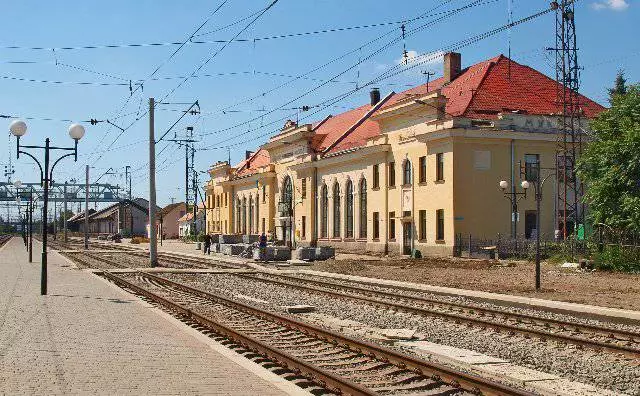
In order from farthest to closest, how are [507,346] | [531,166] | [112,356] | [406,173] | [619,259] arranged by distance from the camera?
[406,173] → [531,166] → [619,259] → [507,346] → [112,356]

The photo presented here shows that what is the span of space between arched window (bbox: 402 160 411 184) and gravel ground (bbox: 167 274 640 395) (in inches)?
1112

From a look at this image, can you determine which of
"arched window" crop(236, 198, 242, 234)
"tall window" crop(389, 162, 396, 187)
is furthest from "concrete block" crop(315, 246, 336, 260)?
"arched window" crop(236, 198, 242, 234)

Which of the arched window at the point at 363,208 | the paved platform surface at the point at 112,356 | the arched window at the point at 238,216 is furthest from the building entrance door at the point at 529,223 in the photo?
the arched window at the point at 238,216

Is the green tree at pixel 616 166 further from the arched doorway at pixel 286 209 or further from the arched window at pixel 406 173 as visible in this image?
the arched doorway at pixel 286 209

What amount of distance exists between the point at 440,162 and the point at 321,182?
18.1 metres

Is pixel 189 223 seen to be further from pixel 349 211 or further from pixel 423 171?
pixel 423 171

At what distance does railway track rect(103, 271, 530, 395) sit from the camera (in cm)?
927

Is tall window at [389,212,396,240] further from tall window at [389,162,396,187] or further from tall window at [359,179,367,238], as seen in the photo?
tall window at [359,179,367,238]

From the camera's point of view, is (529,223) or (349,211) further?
(349,211)

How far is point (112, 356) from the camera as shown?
10883 millimetres

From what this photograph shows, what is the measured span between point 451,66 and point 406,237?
527 inches

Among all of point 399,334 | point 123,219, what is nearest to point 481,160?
point 399,334

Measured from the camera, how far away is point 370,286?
27.4 m

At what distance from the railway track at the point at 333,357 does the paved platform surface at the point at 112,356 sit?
0.63 metres
